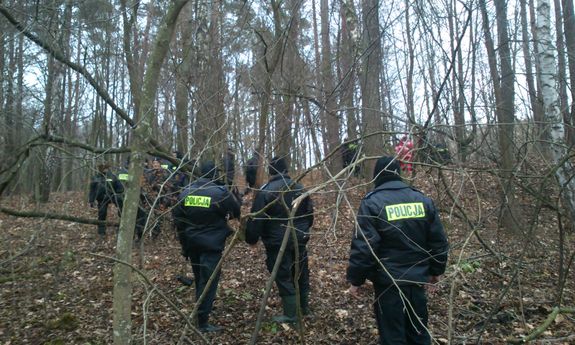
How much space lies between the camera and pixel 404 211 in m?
3.54

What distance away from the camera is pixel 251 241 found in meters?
4.96

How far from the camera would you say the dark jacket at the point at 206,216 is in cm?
492

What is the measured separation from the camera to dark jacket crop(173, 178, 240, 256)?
16.1ft

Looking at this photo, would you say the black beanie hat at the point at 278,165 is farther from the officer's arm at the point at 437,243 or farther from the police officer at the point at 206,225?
the officer's arm at the point at 437,243

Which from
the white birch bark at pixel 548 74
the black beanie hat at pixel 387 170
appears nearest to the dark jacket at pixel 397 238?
the black beanie hat at pixel 387 170

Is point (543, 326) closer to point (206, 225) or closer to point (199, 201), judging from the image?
point (206, 225)

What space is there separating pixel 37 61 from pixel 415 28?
5495 mm

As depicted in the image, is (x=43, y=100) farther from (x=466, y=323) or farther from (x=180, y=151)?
(x=466, y=323)

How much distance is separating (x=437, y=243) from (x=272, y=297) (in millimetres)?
2826

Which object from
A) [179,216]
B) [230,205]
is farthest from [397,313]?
[179,216]

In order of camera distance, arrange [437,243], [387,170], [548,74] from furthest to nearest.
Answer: [548,74] → [387,170] → [437,243]

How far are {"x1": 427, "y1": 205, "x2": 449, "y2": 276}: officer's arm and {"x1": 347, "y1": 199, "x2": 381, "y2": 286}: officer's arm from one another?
18.9 inches

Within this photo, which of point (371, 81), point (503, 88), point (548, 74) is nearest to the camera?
point (548, 74)

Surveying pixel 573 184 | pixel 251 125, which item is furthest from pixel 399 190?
pixel 251 125
